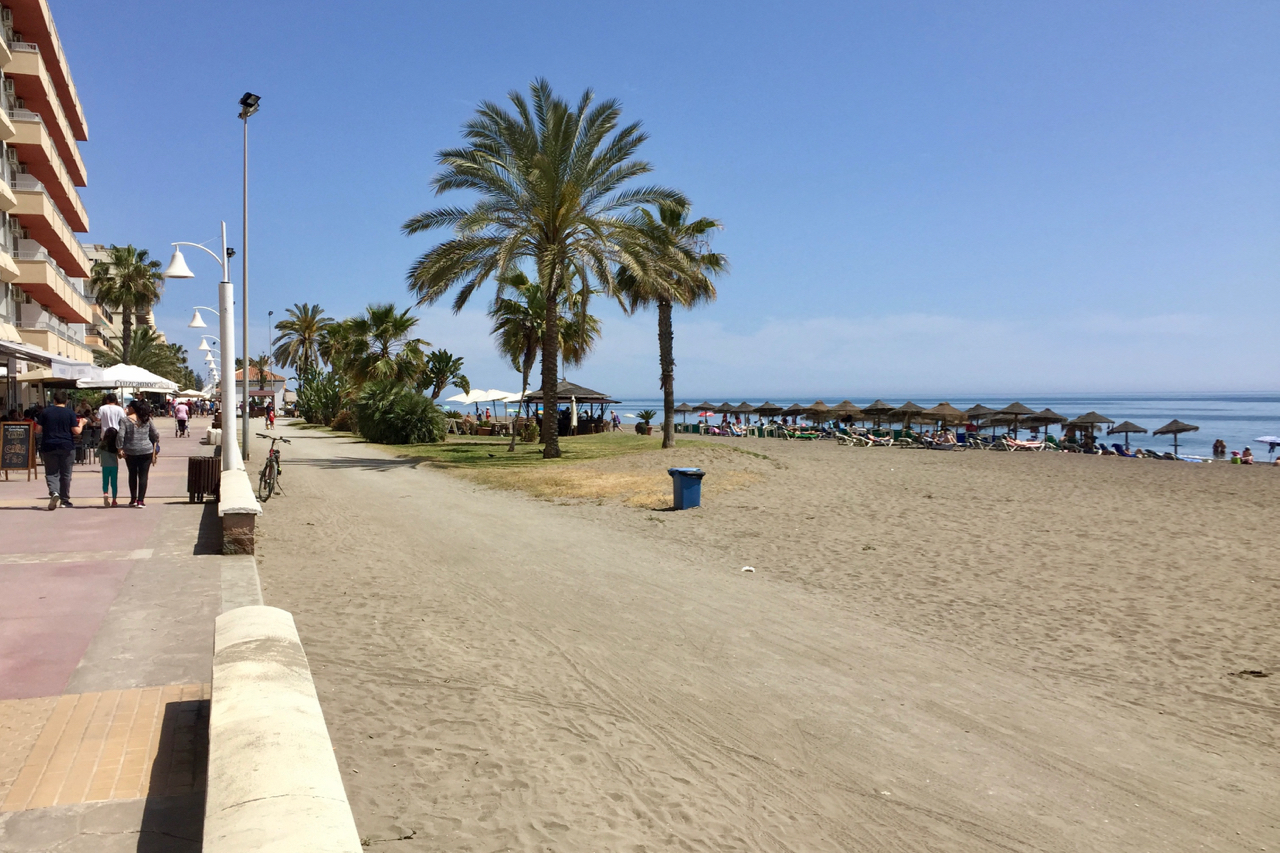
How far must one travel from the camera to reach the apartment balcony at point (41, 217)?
98.4 feet

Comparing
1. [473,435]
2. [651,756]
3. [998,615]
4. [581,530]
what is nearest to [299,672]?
[651,756]

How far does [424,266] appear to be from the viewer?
23.3 meters

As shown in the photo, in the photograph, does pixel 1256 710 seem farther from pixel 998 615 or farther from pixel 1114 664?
pixel 998 615

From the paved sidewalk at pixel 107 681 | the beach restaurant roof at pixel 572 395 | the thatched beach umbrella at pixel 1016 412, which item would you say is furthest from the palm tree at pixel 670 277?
the thatched beach umbrella at pixel 1016 412

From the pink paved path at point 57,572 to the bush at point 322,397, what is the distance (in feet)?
120

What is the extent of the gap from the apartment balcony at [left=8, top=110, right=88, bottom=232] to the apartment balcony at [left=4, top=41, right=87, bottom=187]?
63 cm

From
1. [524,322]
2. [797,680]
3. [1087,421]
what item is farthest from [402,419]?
[1087,421]

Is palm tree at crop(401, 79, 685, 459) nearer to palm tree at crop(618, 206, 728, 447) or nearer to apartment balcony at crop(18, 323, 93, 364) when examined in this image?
palm tree at crop(618, 206, 728, 447)

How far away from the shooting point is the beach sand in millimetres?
4032

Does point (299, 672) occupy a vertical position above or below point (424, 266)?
below

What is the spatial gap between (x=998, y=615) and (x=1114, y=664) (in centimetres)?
141

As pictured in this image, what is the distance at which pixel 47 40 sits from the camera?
32844 mm

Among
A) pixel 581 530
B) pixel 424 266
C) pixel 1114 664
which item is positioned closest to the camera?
pixel 1114 664

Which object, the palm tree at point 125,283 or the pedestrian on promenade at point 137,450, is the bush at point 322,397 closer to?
the palm tree at point 125,283
